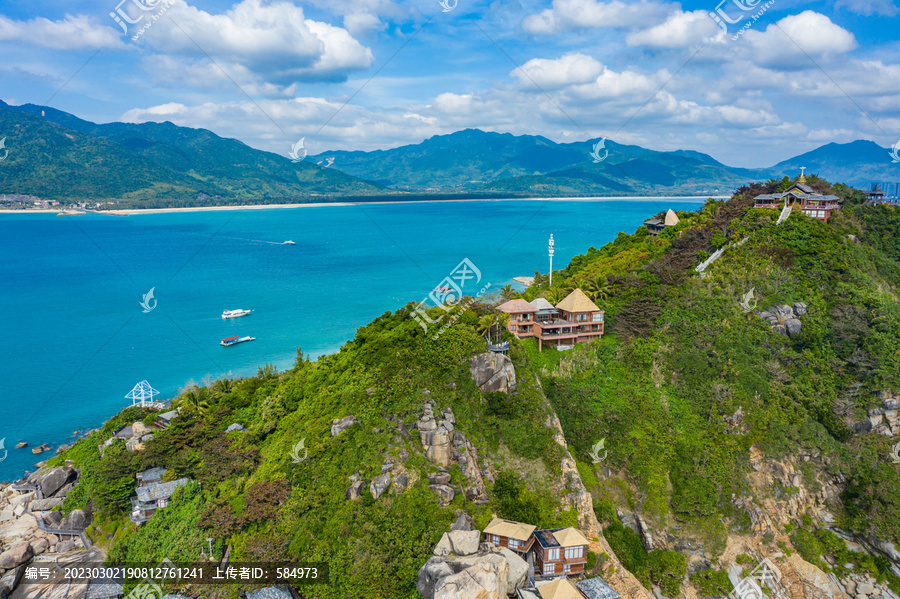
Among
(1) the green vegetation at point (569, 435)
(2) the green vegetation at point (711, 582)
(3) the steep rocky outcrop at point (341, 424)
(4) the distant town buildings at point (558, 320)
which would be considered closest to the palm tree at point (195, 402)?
(1) the green vegetation at point (569, 435)

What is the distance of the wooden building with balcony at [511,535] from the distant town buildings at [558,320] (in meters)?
14.3

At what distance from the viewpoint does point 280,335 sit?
5434 centimetres

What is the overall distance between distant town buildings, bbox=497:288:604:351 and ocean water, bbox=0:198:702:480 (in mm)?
22598

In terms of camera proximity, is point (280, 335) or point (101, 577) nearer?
point (101, 577)

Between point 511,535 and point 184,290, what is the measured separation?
7072 cm

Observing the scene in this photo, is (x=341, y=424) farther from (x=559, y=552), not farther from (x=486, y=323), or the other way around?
(x=559, y=552)

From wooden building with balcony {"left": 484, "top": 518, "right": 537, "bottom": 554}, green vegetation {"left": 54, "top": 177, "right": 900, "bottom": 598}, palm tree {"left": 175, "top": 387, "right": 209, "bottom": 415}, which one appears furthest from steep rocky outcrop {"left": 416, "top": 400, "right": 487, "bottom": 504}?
palm tree {"left": 175, "top": 387, "right": 209, "bottom": 415}

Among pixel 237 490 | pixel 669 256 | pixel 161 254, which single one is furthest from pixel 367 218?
pixel 237 490

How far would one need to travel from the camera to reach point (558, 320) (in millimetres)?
34344

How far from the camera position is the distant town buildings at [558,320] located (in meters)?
33.8

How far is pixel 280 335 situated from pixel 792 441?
153ft

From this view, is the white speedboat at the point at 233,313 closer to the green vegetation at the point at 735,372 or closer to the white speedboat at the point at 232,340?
the white speedboat at the point at 232,340

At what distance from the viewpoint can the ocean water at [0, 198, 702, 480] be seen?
44.2 metres

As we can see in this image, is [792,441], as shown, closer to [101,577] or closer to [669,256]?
[669,256]
